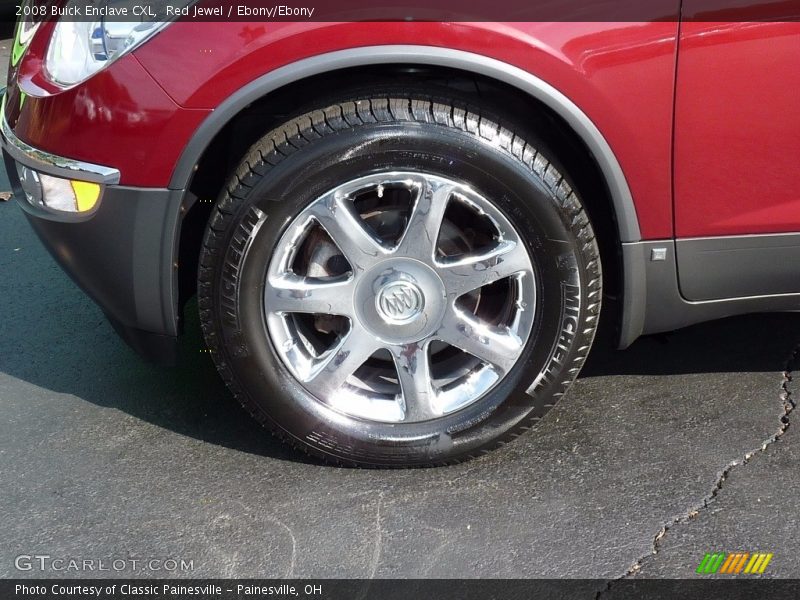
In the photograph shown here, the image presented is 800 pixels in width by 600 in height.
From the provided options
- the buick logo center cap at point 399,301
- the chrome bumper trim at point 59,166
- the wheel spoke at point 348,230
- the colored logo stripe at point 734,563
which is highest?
the chrome bumper trim at point 59,166

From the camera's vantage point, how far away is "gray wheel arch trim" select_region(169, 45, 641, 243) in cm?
203

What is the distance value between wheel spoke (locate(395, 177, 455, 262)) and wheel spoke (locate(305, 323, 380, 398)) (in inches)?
10.2

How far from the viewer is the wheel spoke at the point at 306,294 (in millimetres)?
2266

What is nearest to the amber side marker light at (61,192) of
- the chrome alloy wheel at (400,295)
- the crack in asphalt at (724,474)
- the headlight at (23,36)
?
the headlight at (23,36)

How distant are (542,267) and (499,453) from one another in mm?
567

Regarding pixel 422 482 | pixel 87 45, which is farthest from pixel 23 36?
pixel 422 482

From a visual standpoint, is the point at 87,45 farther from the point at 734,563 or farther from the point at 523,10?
the point at 734,563

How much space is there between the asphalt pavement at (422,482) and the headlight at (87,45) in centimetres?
103

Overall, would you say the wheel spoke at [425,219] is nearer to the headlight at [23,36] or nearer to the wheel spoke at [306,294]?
the wheel spoke at [306,294]

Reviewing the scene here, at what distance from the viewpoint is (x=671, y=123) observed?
2.09 meters

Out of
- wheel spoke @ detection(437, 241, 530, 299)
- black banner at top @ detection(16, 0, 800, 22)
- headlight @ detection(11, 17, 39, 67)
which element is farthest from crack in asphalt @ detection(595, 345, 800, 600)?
headlight @ detection(11, 17, 39, 67)

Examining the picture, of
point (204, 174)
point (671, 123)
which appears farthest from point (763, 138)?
point (204, 174)

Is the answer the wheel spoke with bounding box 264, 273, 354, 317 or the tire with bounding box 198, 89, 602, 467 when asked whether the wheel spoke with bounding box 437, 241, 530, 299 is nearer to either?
the tire with bounding box 198, 89, 602, 467

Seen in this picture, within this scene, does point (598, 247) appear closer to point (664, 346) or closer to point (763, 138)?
point (763, 138)
